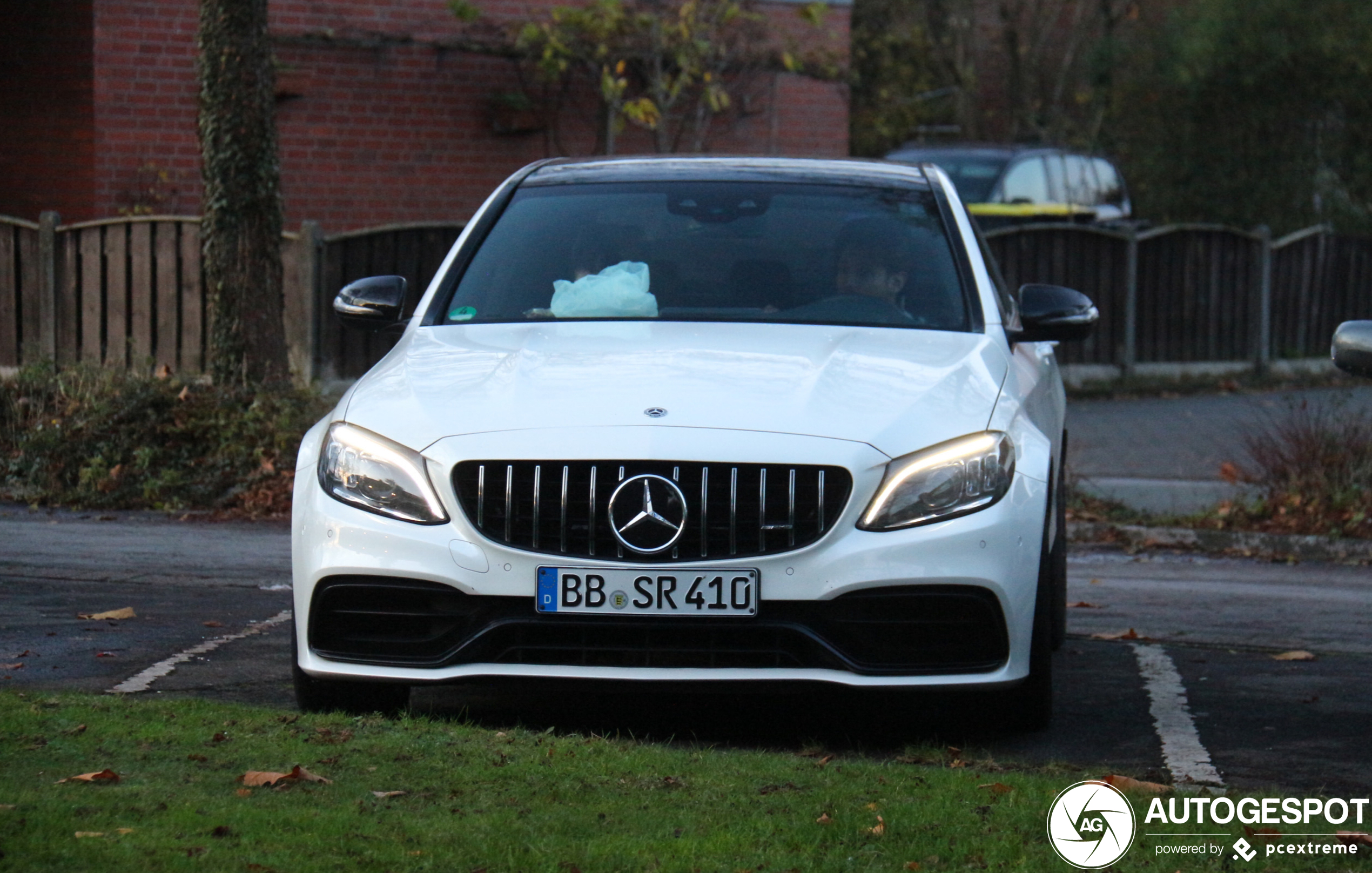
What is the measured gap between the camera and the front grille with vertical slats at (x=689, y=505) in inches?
182

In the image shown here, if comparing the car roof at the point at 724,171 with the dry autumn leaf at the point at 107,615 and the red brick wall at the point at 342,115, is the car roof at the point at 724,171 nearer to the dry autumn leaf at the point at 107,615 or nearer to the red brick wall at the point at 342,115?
the dry autumn leaf at the point at 107,615

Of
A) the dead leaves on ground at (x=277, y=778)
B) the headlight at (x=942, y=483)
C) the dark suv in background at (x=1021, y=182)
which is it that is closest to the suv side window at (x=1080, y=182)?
the dark suv in background at (x=1021, y=182)

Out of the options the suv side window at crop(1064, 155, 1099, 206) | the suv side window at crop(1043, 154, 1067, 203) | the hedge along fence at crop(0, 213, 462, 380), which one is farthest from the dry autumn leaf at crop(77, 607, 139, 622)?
the suv side window at crop(1064, 155, 1099, 206)

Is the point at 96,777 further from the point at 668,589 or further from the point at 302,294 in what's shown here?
the point at 302,294

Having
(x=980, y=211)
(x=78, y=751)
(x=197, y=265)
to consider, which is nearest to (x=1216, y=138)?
(x=980, y=211)

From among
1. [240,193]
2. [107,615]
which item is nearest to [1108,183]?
[240,193]

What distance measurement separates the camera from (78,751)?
4234mm

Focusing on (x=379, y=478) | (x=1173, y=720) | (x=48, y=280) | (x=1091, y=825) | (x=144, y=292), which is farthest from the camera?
(x=48, y=280)

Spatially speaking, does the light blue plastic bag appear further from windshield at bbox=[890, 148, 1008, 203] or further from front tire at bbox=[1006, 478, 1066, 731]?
windshield at bbox=[890, 148, 1008, 203]

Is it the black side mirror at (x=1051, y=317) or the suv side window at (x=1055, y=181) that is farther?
the suv side window at (x=1055, y=181)

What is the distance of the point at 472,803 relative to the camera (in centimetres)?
395

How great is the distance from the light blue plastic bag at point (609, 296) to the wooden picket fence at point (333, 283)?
19.0ft

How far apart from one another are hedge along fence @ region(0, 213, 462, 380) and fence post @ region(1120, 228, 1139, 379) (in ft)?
23.2

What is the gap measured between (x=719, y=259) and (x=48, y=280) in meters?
8.97
